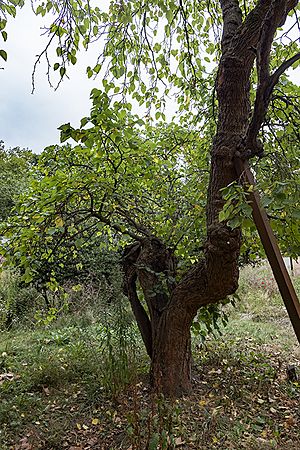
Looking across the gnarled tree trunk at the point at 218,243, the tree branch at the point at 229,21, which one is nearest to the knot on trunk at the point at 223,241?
the gnarled tree trunk at the point at 218,243

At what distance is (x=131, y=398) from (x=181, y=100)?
8.08ft

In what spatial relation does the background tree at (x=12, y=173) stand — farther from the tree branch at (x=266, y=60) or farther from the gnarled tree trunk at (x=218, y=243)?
the tree branch at (x=266, y=60)

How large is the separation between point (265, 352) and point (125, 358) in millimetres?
1808

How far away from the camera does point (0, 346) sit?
373 cm

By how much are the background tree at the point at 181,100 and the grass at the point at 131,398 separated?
0.22m

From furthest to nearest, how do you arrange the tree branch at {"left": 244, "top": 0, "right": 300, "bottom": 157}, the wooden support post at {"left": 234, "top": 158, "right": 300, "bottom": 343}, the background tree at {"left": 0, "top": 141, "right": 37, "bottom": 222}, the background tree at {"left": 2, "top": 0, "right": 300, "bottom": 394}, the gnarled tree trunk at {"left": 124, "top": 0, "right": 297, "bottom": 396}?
the background tree at {"left": 0, "top": 141, "right": 37, "bottom": 222} → the background tree at {"left": 2, "top": 0, "right": 300, "bottom": 394} → the gnarled tree trunk at {"left": 124, "top": 0, "right": 297, "bottom": 396} → the wooden support post at {"left": 234, "top": 158, "right": 300, "bottom": 343} → the tree branch at {"left": 244, "top": 0, "right": 300, "bottom": 157}

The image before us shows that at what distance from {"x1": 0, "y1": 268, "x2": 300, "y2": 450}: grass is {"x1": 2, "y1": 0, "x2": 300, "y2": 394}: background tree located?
0.22 m

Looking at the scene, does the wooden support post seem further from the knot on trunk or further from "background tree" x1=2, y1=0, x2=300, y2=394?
the knot on trunk

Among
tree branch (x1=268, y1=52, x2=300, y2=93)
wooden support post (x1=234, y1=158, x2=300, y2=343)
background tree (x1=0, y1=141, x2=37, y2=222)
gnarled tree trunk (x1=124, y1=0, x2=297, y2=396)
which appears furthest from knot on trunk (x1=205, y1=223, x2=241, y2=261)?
background tree (x1=0, y1=141, x2=37, y2=222)

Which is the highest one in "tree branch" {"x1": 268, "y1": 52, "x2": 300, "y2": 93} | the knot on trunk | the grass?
"tree branch" {"x1": 268, "y1": 52, "x2": 300, "y2": 93}

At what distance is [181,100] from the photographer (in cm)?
316

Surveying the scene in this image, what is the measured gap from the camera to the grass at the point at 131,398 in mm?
2037

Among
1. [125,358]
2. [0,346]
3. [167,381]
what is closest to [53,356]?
[0,346]

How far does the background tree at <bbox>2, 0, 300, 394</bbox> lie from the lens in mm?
1818
